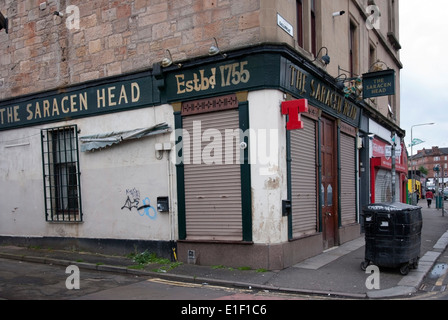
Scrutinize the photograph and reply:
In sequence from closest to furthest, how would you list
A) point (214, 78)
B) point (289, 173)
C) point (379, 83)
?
point (289, 173) → point (214, 78) → point (379, 83)

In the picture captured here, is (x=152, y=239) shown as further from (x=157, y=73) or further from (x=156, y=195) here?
(x=157, y=73)

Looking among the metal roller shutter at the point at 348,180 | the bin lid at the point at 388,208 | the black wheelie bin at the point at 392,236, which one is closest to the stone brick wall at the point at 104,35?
the bin lid at the point at 388,208

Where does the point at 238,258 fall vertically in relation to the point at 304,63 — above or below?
→ below

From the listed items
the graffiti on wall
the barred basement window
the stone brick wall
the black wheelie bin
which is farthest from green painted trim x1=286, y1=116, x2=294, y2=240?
the barred basement window

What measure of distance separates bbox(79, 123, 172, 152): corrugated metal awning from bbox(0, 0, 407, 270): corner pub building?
4 centimetres

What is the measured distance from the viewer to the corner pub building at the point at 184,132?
927cm

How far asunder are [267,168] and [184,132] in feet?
7.80

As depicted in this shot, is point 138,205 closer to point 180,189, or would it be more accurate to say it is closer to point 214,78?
point 180,189

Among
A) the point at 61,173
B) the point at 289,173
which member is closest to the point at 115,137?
the point at 61,173

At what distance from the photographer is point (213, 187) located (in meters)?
9.89

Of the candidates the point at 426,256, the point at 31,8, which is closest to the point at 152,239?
the point at 426,256

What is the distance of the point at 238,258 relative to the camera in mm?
9336

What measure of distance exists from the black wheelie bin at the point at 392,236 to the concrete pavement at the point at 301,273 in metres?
0.32
